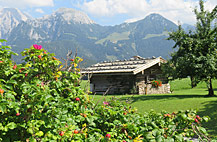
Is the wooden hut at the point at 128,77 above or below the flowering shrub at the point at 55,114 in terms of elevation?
above

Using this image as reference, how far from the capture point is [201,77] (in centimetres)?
1479

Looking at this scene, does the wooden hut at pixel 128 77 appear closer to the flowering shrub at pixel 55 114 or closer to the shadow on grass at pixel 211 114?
the shadow on grass at pixel 211 114

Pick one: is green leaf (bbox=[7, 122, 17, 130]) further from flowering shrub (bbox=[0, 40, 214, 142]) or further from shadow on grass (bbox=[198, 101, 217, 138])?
shadow on grass (bbox=[198, 101, 217, 138])

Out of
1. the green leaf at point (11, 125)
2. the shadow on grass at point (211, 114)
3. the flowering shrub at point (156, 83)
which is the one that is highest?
the flowering shrub at point (156, 83)

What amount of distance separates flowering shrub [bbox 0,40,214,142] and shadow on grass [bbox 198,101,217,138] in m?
4.15

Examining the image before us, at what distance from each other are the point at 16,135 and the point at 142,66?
48.0 feet

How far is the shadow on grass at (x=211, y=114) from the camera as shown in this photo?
7752mm

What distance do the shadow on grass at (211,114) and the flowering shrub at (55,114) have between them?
4.15 meters

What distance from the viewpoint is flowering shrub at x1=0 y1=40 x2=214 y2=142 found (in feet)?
10.2

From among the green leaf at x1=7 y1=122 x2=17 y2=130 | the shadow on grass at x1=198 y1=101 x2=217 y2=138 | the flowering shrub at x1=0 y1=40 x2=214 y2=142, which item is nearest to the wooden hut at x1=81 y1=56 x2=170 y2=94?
the shadow on grass at x1=198 y1=101 x2=217 y2=138

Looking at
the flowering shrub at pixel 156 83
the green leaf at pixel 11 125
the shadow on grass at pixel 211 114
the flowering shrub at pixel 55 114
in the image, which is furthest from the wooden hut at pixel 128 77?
the green leaf at pixel 11 125

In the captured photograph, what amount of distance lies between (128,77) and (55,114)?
49.2 feet

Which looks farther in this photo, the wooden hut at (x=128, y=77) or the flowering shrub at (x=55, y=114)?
the wooden hut at (x=128, y=77)

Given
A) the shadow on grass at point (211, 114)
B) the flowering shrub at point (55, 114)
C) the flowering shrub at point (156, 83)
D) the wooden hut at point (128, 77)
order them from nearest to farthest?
1. the flowering shrub at point (55, 114)
2. the shadow on grass at point (211, 114)
3. the wooden hut at point (128, 77)
4. the flowering shrub at point (156, 83)
